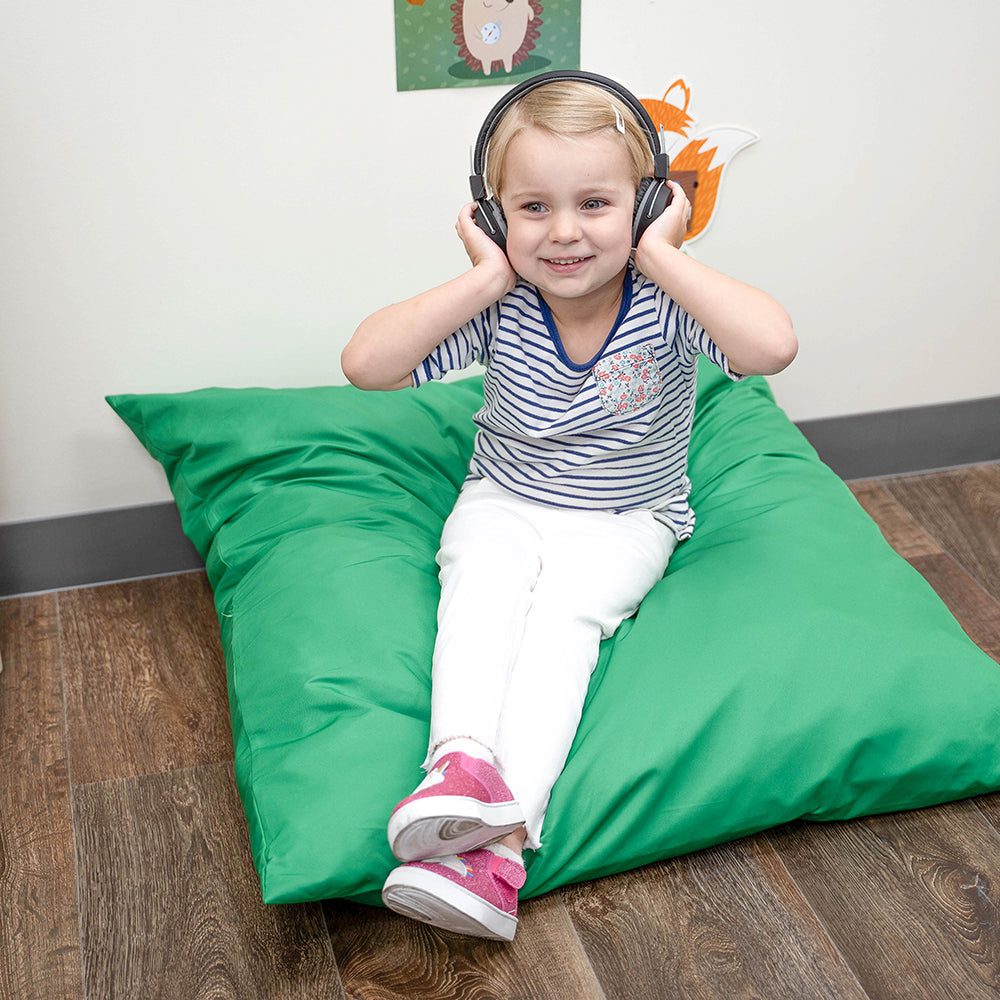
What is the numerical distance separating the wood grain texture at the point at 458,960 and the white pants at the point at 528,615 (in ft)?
0.37

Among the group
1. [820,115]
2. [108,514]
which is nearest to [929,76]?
[820,115]

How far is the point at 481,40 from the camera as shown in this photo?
5.82 feet

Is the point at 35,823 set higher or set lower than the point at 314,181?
lower

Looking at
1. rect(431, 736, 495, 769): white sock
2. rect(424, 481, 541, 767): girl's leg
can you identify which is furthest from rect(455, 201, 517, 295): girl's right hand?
rect(431, 736, 495, 769): white sock

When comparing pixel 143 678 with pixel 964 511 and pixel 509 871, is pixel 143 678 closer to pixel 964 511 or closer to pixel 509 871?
pixel 509 871

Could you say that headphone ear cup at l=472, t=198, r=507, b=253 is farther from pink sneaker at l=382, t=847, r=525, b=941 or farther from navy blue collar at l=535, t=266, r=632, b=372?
pink sneaker at l=382, t=847, r=525, b=941

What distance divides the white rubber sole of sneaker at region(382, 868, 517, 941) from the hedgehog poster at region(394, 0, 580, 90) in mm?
1190

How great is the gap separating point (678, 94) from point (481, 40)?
1.15ft

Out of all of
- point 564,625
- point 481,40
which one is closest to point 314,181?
point 481,40

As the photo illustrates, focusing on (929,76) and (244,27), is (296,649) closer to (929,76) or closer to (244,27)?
(244,27)

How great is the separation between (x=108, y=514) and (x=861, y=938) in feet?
4.43

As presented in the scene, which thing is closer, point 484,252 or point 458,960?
point 458,960

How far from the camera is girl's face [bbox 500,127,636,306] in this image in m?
1.29

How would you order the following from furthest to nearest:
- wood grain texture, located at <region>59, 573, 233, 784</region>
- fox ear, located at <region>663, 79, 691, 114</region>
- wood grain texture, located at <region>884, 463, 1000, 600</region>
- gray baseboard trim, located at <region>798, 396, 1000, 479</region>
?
1. gray baseboard trim, located at <region>798, 396, 1000, 479</region>
2. wood grain texture, located at <region>884, 463, 1000, 600</region>
3. fox ear, located at <region>663, 79, 691, 114</region>
4. wood grain texture, located at <region>59, 573, 233, 784</region>
